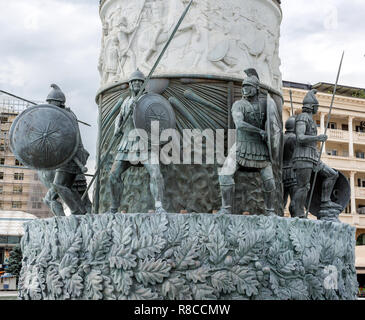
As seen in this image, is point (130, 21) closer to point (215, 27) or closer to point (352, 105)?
point (215, 27)

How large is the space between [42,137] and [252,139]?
3.45 meters

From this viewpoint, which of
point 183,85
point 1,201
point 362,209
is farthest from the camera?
point 1,201

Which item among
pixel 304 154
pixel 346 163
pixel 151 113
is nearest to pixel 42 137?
pixel 151 113

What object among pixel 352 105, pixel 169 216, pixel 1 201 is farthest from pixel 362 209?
pixel 169 216

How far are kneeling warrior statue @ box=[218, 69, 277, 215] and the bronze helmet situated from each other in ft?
10.6

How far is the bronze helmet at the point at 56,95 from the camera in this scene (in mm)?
10360

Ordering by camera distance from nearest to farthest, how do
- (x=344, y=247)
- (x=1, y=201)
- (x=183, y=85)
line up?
(x=344, y=247)
(x=183, y=85)
(x=1, y=201)

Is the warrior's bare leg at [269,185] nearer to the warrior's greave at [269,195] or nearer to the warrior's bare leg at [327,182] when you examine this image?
the warrior's greave at [269,195]

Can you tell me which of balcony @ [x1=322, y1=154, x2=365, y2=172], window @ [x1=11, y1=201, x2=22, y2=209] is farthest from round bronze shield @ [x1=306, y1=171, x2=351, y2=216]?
window @ [x1=11, y1=201, x2=22, y2=209]

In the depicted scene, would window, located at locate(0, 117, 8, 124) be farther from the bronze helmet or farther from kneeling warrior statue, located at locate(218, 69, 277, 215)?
kneeling warrior statue, located at locate(218, 69, 277, 215)

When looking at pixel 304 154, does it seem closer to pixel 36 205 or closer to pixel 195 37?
pixel 195 37

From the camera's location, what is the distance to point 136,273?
7.96 metres

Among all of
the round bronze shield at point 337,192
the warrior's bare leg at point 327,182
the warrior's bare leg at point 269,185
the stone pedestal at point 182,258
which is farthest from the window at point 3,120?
the warrior's bare leg at point 269,185

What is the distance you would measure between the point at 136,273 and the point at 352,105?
28.9 m
